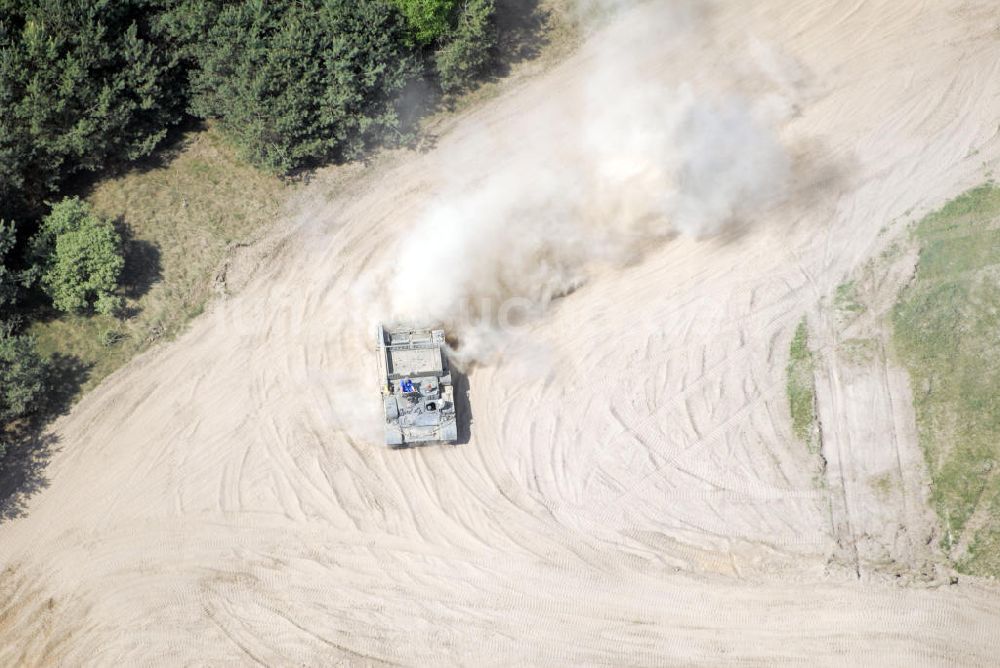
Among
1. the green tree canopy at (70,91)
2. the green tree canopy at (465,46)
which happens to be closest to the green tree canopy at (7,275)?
the green tree canopy at (70,91)

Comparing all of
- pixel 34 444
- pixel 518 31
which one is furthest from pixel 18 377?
pixel 518 31

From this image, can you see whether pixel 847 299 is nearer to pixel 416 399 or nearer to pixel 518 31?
pixel 416 399

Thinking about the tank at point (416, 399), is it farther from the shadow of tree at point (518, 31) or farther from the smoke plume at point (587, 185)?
the shadow of tree at point (518, 31)

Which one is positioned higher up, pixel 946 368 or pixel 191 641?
pixel 946 368

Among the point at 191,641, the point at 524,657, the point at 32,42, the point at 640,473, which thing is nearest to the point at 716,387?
the point at 640,473

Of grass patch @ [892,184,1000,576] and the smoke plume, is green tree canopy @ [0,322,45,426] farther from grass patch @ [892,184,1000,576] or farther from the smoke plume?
grass patch @ [892,184,1000,576]

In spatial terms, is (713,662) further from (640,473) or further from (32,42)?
(32,42)
